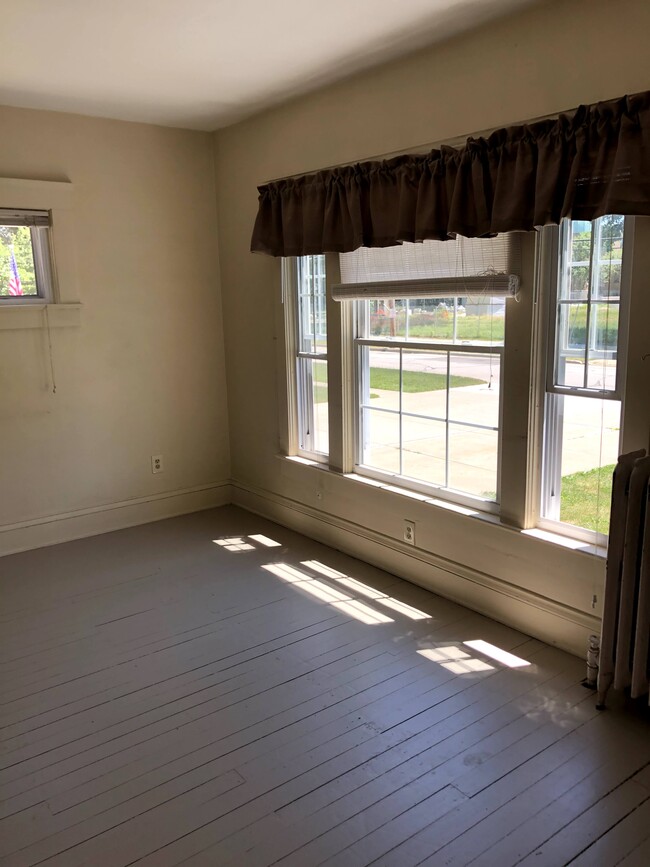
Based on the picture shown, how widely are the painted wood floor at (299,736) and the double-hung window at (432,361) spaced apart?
2.20ft

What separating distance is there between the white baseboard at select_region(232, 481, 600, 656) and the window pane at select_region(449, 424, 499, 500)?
396 millimetres

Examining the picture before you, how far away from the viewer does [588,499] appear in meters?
2.85

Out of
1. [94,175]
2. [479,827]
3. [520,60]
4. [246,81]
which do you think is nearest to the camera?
[479,827]

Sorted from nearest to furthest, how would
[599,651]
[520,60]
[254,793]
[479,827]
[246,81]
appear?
[479,827] < [254,793] < [599,651] < [520,60] < [246,81]

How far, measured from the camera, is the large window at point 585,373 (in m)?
2.59

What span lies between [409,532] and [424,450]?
443 mm

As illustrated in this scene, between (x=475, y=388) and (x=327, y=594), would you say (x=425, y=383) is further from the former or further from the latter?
(x=327, y=594)

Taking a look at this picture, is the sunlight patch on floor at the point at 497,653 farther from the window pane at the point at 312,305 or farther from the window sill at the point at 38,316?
the window sill at the point at 38,316

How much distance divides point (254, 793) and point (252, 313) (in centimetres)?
315

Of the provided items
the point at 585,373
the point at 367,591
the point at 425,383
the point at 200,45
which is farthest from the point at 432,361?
the point at 200,45

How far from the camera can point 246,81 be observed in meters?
3.54

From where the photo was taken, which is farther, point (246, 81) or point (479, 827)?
point (246, 81)

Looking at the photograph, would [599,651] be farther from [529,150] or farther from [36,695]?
[36,695]

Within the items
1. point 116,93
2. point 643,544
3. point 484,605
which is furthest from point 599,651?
point 116,93
